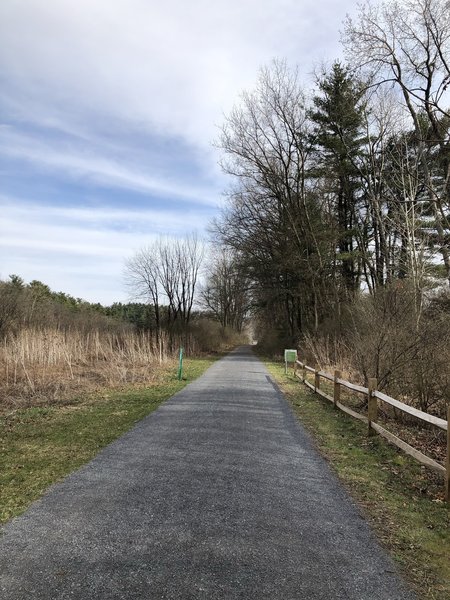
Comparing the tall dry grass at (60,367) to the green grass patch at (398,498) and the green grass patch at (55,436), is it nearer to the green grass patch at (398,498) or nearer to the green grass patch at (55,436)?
the green grass patch at (55,436)

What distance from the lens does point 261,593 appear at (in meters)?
3.00

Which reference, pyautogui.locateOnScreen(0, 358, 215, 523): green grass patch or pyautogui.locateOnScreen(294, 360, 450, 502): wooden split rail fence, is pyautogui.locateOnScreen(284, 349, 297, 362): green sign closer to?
pyautogui.locateOnScreen(294, 360, 450, 502): wooden split rail fence

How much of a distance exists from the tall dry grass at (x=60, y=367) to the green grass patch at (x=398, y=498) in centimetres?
677

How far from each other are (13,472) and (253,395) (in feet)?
26.1

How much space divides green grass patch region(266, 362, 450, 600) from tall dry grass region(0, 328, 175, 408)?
22.2ft

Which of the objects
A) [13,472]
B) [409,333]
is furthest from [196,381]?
[13,472]

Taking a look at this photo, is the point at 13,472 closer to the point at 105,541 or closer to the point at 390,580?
the point at 105,541

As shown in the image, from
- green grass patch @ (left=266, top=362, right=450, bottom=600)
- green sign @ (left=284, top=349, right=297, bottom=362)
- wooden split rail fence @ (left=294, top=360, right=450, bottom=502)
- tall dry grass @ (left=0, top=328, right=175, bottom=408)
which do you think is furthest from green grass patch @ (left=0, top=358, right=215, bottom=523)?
green sign @ (left=284, top=349, right=297, bottom=362)

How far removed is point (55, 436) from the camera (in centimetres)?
762

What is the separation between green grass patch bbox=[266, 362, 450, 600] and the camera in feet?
11.6

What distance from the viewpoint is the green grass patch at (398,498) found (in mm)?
3521

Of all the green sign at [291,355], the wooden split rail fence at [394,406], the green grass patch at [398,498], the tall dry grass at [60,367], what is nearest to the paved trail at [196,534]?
the green grass patch at [398,498]

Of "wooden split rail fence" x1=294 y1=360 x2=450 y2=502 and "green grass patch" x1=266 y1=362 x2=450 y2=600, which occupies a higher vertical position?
"wooden split rail fence" x1=294 y1=360 x2=450 y2=502

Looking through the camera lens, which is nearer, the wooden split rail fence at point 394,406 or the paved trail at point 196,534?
the paved trail at point 196,534
